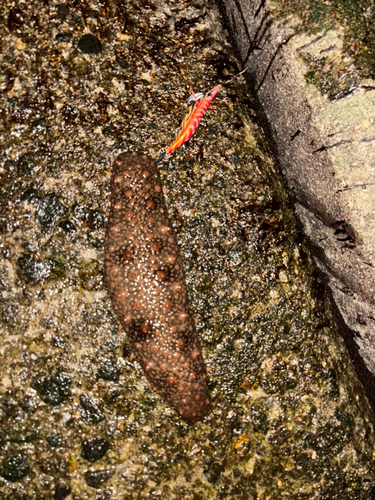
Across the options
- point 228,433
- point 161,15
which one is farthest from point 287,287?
point 161,15

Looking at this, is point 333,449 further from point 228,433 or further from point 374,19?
point 374,19

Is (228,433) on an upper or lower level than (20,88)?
lower

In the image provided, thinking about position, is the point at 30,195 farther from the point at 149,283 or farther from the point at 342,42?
the point at 342,42

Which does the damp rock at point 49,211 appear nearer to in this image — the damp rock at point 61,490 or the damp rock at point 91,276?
the damp rock at point 91,276

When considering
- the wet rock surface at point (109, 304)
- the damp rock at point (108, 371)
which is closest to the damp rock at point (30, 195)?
the wet rock surface at point (109, 304)

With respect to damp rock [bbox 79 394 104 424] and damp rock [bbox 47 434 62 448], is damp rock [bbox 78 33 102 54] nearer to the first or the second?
damp rock [bbox 79 394 104 424]

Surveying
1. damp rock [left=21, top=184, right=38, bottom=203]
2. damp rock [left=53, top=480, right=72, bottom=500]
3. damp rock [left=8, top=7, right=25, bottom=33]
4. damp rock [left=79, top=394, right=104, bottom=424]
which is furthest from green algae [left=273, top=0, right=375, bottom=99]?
damp rock [left=53, top=480, right=72, bottom=500]
